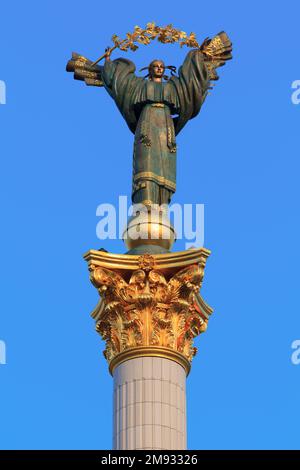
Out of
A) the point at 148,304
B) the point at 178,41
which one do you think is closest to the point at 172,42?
the point at 178,41

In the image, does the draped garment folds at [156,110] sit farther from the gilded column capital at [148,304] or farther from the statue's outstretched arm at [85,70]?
the gilded column capital at [148,304]

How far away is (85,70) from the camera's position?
57.7 meters

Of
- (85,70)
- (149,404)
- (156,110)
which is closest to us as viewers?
(149,404)

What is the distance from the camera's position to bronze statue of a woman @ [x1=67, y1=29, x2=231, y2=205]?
5412 centimetres

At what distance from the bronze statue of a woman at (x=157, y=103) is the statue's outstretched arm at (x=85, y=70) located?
4 centimetres

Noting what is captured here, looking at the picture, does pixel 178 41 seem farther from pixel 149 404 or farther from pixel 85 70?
pixel 149 404

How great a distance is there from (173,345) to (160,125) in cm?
795

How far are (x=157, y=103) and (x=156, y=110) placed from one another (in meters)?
0.22

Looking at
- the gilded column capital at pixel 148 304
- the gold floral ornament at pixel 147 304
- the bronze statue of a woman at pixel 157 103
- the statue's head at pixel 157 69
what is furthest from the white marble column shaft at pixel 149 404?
the statue's head at pixel 157 69

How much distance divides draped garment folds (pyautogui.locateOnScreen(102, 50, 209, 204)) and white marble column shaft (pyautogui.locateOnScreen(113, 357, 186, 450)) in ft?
20.1

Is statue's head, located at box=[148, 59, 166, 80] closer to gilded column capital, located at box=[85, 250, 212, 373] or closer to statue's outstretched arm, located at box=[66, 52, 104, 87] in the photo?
statue's outstretched arm, located at box=[66, 52, 104, 87]

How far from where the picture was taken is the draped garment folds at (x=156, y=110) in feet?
177
